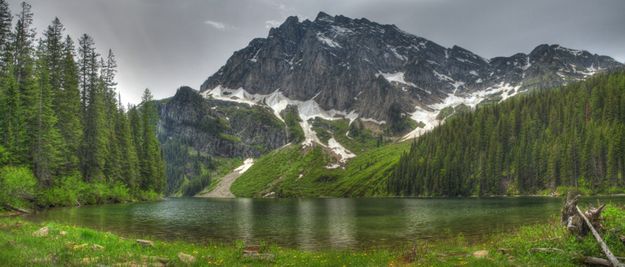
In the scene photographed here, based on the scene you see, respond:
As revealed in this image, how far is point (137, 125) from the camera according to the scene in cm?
12888

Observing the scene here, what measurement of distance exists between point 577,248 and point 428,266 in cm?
741

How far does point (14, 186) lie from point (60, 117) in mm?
30597

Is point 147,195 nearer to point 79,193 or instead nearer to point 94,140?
point 94,140

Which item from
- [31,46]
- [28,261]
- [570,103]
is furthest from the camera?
[570,103]

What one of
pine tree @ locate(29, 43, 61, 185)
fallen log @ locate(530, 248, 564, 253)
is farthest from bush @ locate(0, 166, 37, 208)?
fallen log @ locate(530, 248, 564, 253)

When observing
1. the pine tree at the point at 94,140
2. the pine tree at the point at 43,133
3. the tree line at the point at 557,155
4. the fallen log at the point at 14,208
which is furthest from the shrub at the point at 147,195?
the tree line at the point at 557,155

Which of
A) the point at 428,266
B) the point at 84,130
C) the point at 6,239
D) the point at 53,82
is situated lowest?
the point at 428,266

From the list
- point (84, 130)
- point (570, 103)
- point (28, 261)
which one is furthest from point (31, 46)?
point (570, 103)

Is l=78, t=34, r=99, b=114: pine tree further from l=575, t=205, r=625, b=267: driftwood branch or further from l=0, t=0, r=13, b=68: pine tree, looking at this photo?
l=575, t=205, r=625, b=267: driftwood branch

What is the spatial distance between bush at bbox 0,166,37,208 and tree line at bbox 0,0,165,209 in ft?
3.28

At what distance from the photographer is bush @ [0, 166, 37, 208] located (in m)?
52.0

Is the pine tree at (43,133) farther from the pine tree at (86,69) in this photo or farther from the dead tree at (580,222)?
the dead tree at (580,222)

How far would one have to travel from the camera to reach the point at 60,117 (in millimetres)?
81125

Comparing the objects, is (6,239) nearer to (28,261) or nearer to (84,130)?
(28,261)
